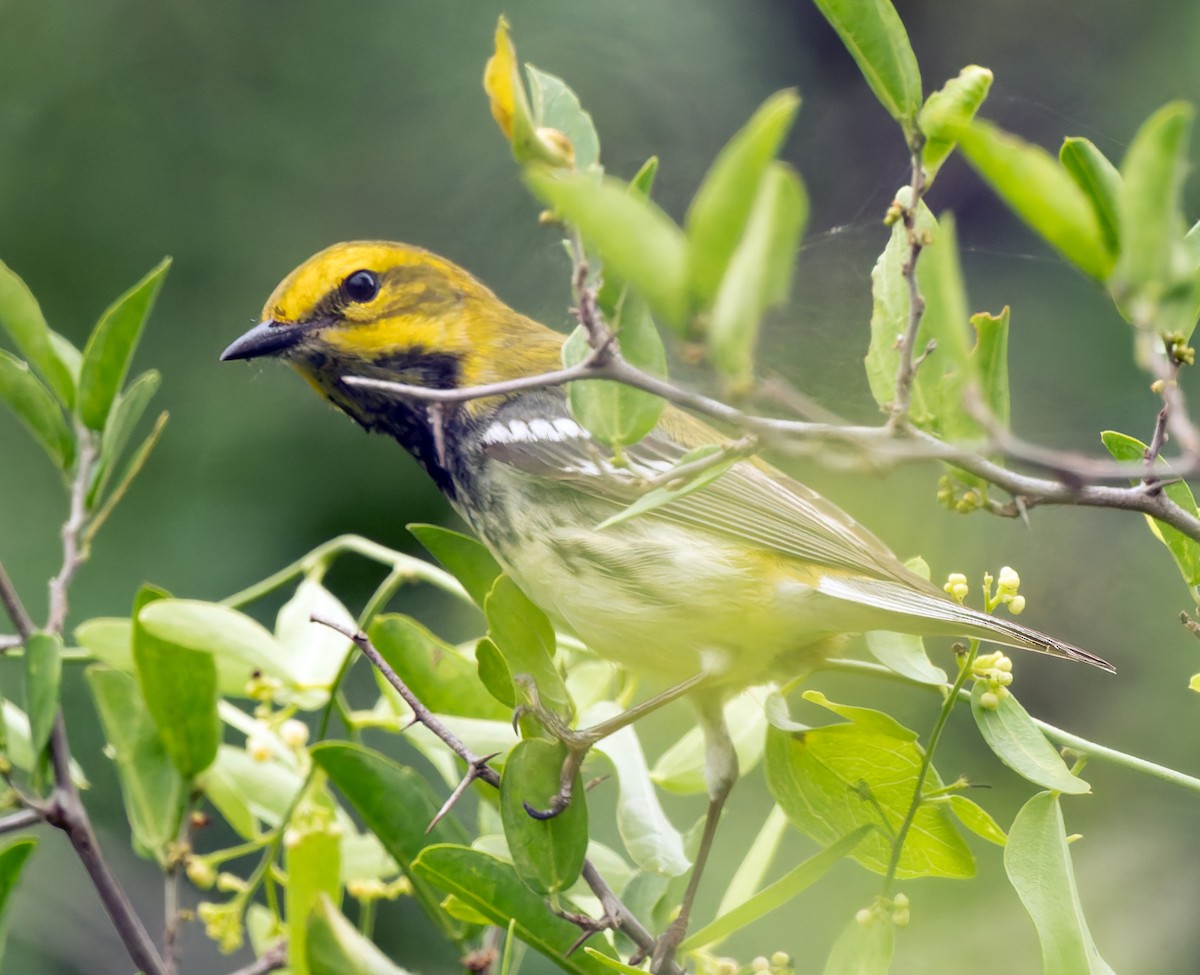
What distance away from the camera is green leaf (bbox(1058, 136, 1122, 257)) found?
1.08m

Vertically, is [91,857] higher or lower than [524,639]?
lower

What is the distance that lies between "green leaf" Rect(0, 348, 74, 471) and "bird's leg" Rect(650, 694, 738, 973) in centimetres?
99

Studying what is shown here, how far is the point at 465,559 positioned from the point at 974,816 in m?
0.70

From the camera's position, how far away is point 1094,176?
43.4 inches

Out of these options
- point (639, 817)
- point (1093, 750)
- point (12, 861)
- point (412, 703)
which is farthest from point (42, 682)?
point (1093, 750)

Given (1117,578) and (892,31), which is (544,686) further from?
(1117,578)

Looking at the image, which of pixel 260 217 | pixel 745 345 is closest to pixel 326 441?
pixel 260 217

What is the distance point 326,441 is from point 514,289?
57.1 inches

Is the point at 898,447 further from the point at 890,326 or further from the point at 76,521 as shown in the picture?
the point at 76,521

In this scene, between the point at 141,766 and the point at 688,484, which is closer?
the point at 688,484

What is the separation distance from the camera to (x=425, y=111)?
18.5 feet

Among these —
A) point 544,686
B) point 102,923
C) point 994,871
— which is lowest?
point 102,923

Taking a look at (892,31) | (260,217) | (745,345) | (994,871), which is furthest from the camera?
(260,217)

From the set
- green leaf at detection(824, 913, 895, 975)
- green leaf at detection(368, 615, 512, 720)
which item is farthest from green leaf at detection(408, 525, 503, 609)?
green leaf at detection(824, 913, 895, 975)
